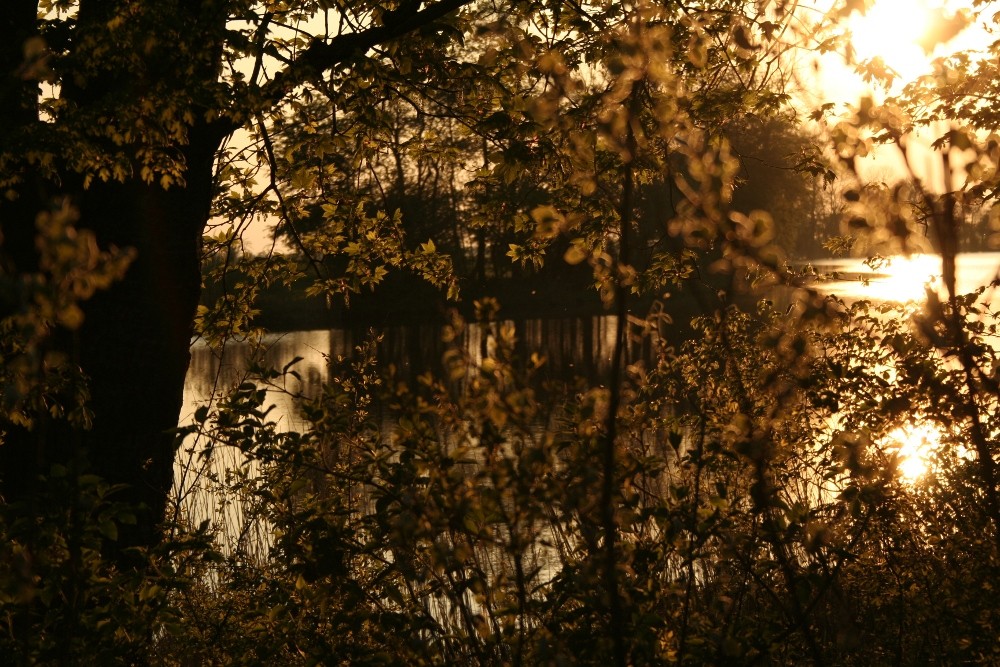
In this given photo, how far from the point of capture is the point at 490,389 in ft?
8.21

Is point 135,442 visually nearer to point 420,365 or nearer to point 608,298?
point 608,298

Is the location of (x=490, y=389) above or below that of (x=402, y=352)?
above

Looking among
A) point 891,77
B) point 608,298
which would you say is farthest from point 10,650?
point 891,77

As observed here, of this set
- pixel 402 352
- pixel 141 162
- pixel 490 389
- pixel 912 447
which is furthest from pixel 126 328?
pixel 402 352

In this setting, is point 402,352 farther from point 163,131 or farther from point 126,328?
point 163,131

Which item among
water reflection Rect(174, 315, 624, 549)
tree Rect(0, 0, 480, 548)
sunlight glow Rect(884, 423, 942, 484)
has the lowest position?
water reflection Rect(174, 315, 624, 549)

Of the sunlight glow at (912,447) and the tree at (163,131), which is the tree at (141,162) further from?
the sunlight glow at (912,447)

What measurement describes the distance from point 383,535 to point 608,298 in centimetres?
119

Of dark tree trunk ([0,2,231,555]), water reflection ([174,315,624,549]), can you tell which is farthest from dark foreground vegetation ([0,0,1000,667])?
water reflection ([174,315,624,549])

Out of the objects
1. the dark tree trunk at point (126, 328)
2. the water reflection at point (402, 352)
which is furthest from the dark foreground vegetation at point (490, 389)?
the water reflection at point (402, 352)

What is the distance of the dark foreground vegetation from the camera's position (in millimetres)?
2600

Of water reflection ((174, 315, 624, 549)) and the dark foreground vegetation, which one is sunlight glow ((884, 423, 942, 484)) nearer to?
the dark foreground vegetation

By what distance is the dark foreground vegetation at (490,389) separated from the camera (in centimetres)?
260

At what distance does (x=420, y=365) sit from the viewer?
94.8ft
